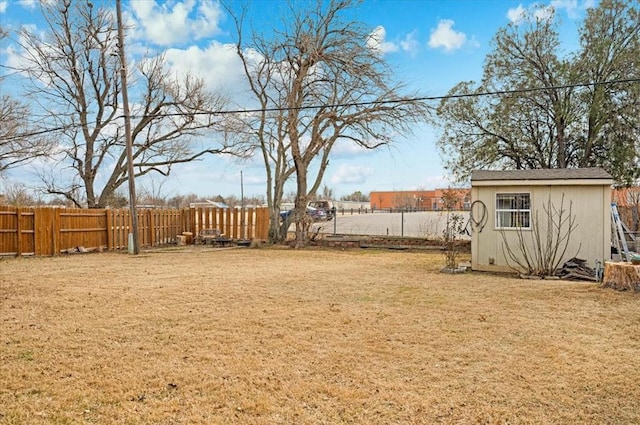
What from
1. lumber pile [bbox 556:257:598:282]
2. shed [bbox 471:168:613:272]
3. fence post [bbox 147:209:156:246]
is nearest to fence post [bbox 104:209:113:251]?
fence post [bbox 147:209:156:246]

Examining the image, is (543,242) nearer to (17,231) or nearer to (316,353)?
(316,353)

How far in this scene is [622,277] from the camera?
7.43m

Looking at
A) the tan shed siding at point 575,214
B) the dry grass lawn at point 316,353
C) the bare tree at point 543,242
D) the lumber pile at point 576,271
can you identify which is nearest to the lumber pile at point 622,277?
the dry grass lawn at point 316,353

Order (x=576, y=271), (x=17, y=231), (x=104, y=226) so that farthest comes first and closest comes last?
(x=104, y=226) < (x=17, y=231) < (x=576, y=271)

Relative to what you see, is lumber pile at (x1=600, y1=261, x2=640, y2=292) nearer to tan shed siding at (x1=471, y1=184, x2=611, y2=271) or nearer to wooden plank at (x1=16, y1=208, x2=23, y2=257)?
tan shed siding at (x1=471, y1=184, x2=611, y2=271)

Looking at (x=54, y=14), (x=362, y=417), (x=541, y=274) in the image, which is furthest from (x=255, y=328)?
(x=54, y=14)

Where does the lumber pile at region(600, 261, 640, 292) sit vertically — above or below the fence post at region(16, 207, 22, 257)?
below

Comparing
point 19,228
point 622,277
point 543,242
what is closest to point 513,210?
point 543,242

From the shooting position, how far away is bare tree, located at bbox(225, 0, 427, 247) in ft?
52.4

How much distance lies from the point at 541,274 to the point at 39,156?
63.0ft

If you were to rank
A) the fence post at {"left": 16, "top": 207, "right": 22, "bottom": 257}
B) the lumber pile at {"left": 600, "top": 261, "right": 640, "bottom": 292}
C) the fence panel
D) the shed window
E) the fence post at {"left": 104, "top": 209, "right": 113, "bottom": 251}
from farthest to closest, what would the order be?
the fence post at {"left": 104, "top": 209, "right": 113, "bottom": 251} → the fence post at {"left": 16, "top": 207, "right": 22, "bottom": 257} → the fence panel → the shed window → the lumber pile at {"left": 600, "top": 261, "right": 640, "bottom": 292}

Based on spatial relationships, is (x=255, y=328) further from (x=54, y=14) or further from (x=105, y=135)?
(x=54, y=14)

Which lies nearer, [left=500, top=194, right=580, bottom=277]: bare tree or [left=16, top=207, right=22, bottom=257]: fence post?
[left=500, top=194, right=580, bottom=277]: bare tree

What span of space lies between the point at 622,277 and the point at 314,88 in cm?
1221
